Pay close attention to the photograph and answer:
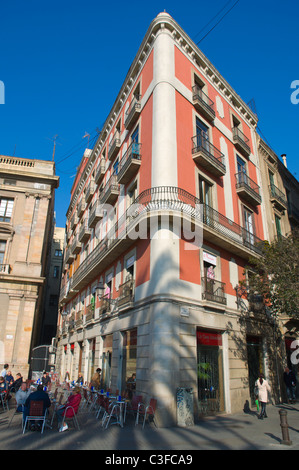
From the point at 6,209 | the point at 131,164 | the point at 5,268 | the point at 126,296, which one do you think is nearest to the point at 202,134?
the point at 131,164

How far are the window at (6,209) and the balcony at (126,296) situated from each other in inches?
580

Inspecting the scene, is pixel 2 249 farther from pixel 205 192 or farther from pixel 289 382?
pixel 289 382

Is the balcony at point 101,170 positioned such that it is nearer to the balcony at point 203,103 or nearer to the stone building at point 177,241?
the stone building at point 177,241

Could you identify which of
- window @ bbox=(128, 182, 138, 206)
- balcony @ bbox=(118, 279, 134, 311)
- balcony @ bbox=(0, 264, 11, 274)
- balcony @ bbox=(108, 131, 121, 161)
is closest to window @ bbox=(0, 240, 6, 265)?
balcony @ bbox=(0, 264, 11, 274)

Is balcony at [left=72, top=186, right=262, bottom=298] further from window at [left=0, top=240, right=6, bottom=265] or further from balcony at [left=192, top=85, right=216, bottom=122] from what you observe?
window at [left=0, top=240, right=6, bottom=265]

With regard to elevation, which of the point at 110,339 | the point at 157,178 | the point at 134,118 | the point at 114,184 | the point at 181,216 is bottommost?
the point at 110,339

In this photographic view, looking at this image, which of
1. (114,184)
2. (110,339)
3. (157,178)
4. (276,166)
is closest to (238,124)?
(276,166)

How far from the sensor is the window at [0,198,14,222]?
966 inches

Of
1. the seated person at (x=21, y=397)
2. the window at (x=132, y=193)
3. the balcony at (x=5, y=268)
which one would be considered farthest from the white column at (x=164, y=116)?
the balcony at (x=5, y=268)

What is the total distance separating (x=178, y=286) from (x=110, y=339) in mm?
5924

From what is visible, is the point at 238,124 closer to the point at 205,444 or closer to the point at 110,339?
the point at 110,339

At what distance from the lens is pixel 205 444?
745 cm

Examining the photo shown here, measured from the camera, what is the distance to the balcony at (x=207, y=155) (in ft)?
47.2
